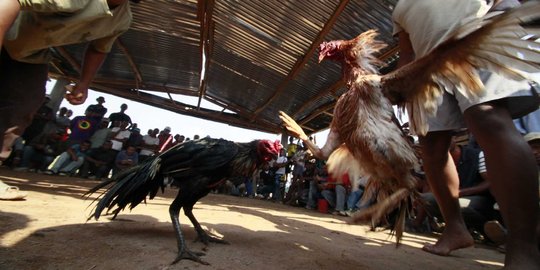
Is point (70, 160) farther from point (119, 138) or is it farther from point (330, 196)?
point (330, 196)

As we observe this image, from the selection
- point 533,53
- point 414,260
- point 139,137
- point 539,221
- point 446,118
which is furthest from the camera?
point 139,137

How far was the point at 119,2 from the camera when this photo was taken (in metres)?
1.72

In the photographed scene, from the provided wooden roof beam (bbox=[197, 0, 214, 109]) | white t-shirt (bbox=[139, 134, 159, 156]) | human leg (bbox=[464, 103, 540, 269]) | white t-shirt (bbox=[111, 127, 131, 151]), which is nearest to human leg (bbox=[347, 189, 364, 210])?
wooden roof beam (bbox=[197, 0, 214, 109])

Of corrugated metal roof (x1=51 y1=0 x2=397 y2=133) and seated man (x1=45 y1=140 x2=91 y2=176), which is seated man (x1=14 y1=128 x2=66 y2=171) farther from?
corrugated metal roof (x1=51 y1=0 x2=397 y2=133)

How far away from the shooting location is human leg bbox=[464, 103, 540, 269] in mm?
1289

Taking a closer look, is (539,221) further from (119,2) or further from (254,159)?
(119,2)

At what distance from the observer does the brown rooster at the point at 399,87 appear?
1222mm

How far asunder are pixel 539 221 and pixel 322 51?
1.62 meters

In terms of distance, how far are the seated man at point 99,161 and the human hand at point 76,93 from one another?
264 inches

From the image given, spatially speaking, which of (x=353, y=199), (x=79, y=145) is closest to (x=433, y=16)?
(x=353, y=199)

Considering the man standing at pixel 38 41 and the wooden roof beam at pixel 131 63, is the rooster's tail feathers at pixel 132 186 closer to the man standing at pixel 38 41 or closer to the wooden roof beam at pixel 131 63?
the man standing at pixel 38 41

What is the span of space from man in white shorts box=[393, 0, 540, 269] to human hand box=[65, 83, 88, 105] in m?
2.14

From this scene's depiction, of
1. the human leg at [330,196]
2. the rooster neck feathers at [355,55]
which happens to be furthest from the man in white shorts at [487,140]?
the human leg at [330,196]

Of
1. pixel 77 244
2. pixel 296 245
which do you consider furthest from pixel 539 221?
pixel 77 244
